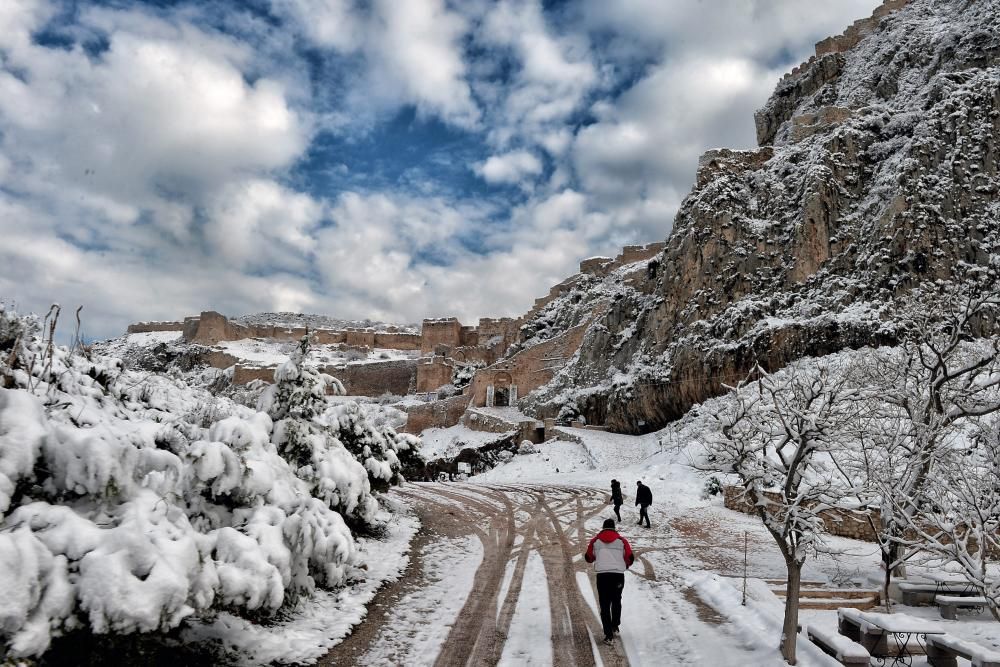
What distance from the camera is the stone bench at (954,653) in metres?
4.79

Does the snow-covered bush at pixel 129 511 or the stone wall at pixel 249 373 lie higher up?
the stone wall at pixel 249 373

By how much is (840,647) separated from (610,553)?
2279 millimetres

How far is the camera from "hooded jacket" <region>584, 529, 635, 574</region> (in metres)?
6.21

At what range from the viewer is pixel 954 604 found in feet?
26.4

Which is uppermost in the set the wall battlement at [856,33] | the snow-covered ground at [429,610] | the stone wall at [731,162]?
the wall battlement at [856,33]

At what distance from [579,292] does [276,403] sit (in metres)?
46.0

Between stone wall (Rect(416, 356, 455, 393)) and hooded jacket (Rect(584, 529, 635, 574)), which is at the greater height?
stone wall (Rect(416, 356, 455, 393))

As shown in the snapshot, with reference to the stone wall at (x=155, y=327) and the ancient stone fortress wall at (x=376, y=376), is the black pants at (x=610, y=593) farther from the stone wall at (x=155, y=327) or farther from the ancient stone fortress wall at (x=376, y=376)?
the stone wall at (x=155, y=327)

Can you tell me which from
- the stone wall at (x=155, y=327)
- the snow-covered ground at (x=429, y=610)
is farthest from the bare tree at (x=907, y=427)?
the stone wall at (x=155, y=327)

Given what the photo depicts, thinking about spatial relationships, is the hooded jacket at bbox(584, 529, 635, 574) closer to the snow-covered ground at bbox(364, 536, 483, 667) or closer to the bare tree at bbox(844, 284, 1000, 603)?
the snow-covered ground at bbox(364, 536, 483, 667)

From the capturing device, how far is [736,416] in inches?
243

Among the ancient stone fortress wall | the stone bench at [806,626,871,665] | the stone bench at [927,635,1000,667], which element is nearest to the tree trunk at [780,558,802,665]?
the stone bench at [806,626,871,665]

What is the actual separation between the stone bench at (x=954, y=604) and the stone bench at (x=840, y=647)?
383 cm

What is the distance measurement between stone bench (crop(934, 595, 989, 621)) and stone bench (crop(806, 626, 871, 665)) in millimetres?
3835
